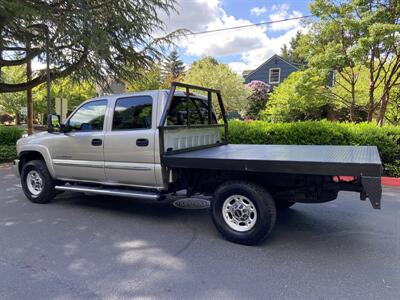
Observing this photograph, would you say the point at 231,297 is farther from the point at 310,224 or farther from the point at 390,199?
the point at 390,199

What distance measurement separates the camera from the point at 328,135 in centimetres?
868

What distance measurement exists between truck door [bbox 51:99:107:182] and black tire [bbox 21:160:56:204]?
0.28 m

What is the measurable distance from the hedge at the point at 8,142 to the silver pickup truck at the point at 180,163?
6.09 meters

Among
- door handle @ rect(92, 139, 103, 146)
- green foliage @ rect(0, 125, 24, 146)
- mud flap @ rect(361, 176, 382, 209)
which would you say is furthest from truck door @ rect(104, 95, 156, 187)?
green foliage @ rect(0, 125, 24, 146)

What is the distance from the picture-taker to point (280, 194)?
14.0ft

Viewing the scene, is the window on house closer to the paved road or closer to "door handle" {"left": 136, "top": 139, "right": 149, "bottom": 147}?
the paved road

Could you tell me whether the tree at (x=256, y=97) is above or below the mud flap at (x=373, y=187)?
above

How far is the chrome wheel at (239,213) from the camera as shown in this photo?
4.08 m

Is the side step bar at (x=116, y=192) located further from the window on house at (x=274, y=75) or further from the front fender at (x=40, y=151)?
the window on house at (x=274, y=75)

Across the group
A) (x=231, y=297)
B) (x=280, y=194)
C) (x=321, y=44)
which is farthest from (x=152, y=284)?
(x=321, y=44)

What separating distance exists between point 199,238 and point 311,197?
157 centimetres

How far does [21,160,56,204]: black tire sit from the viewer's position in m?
5.95

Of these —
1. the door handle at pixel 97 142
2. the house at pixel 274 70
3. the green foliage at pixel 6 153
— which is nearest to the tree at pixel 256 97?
A: the house at pixel 274 70

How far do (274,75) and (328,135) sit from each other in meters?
24.1
